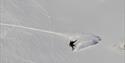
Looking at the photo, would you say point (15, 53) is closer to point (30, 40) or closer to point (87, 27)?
point (30, 40)

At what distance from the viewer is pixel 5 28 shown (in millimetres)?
2162

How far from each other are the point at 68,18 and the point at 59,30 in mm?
145

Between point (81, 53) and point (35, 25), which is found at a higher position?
point (35, 25)

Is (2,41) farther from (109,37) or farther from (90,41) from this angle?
(109,37)

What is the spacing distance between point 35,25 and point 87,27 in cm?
41

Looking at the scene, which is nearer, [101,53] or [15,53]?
[15,53]

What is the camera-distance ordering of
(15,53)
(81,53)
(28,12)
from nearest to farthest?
(15,53)
(81,53)
(28,12)

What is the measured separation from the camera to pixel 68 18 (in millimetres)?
2426

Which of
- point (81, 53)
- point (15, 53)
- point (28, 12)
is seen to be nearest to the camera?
point (15, 53)

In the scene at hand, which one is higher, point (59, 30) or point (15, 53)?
point (59, 30)

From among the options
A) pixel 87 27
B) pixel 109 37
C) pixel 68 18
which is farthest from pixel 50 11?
pixel 109 37

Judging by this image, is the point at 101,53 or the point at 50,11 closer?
the point at 101,53

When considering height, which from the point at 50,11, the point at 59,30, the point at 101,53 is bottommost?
the point at 101,53

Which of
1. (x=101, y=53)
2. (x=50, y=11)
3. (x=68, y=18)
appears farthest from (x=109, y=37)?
(x=50, y=11)
